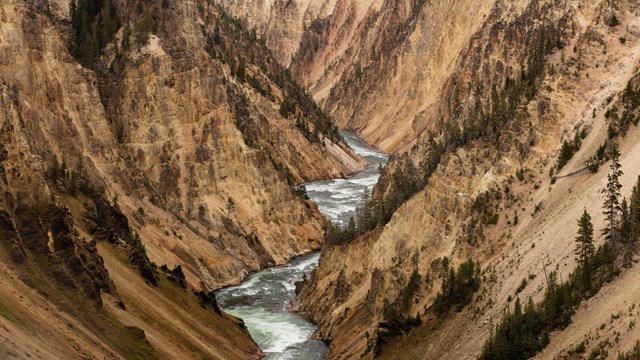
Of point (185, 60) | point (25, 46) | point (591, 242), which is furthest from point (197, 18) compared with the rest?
point (591, 242)

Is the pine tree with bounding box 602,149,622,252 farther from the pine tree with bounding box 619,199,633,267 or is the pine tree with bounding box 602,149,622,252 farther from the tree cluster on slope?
the pine tree with bounding box 619,199,633,267

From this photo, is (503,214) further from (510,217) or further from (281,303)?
(281,303)

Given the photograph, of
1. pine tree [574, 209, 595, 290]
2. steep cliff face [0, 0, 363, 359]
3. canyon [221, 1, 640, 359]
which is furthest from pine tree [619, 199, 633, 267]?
steep cliff face [0, 0, 363, 359]

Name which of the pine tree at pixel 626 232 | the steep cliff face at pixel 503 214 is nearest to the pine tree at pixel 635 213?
the pine tree at pixel 626 232

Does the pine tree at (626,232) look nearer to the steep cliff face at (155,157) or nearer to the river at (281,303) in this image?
the steep cliff face at (155,157)

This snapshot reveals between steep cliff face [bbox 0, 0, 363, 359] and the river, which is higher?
steep cliff face [bbox 0, 0, 363, 359]
